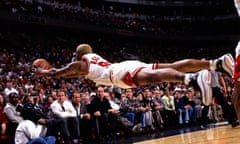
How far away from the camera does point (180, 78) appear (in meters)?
3.98

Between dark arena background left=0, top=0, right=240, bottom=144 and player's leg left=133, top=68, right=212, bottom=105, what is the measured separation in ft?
14.5

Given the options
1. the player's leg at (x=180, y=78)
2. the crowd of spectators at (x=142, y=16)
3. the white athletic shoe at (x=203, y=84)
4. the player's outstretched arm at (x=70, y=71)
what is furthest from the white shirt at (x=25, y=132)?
the crowd of spectators at (x=142, y=16)

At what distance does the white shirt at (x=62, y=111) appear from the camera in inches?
275

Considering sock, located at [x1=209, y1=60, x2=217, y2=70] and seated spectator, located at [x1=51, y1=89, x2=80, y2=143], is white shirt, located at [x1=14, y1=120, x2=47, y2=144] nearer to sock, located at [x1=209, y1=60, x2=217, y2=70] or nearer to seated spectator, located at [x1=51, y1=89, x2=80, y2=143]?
seated spectator, located at [x1=51, y1=89, x2=80, y2=143]

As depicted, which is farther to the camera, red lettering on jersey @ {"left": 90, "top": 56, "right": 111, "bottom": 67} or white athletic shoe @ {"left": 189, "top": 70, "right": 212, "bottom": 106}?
red lettering on jersey @ {"left": 90, "top": 56, "right": 111, "bottom": 67}

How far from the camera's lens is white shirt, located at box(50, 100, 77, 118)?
275 inches

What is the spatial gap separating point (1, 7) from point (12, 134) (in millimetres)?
11135

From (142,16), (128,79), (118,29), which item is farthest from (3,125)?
(142,16)

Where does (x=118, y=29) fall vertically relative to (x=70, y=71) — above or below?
above

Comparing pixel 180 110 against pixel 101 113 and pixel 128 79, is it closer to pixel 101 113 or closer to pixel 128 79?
pixel 101 113

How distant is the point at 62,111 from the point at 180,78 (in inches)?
143

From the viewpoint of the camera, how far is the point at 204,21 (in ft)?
96.6

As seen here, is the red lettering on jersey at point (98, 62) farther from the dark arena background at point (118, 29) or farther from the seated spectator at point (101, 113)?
the dark arena background at point (118, 29)

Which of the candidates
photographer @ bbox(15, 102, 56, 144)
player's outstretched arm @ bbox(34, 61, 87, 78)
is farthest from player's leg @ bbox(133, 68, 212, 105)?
photographer @ bbox(15, 102, 56, 144)
